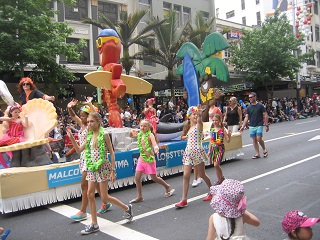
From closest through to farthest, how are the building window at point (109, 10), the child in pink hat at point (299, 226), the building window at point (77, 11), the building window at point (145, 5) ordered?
1. the child in pink hat at point (299, 226)
2. the building window at point (77, 11)
3. the building window at point (109, 10)
4. the building window at point (145, 5)

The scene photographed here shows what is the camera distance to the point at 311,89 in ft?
135

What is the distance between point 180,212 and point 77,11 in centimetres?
2002

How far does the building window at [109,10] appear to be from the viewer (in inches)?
930

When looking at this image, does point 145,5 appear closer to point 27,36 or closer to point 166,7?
point 166,7

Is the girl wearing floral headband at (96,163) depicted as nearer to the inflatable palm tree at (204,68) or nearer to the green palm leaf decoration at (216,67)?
the inflatable palm tree at (204,68)

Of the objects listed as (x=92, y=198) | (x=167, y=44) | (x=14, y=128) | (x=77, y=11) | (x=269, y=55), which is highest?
(x=77, y=11)

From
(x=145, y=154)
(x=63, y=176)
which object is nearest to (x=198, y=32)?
(x=145, y=154)

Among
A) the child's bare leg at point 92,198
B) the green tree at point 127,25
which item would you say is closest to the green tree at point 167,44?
the green tree at point 127,25

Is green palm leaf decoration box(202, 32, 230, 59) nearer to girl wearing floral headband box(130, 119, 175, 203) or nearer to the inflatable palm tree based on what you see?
the inflatable palm tree

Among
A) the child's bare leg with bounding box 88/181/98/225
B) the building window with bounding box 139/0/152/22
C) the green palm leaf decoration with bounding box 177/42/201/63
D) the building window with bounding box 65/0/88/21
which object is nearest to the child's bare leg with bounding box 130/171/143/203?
the child's bare leg with bounding box 88/181/98/225

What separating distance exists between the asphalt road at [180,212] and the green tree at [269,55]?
68.8ft

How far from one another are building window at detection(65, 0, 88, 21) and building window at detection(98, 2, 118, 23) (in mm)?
1128

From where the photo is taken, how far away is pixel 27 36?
13.2 meters

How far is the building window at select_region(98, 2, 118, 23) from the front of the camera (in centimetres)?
2362
